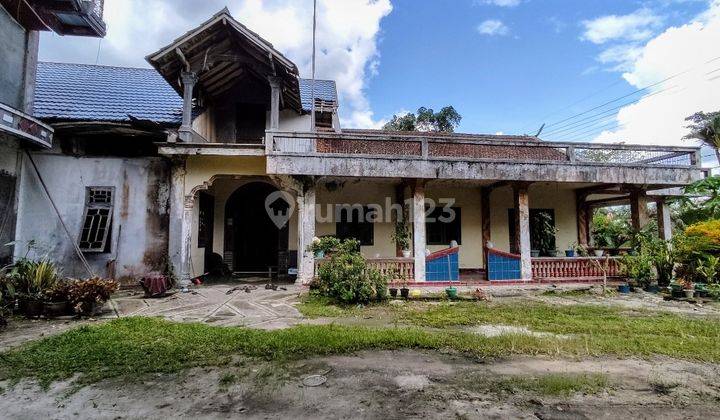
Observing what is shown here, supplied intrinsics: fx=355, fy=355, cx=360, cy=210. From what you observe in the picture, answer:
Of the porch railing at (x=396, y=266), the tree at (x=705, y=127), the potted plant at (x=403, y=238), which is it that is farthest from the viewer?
the tree at (x=705, y=127)

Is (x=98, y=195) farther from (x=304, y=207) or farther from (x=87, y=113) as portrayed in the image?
(x=304, y=207)

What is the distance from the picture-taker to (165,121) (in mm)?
9594

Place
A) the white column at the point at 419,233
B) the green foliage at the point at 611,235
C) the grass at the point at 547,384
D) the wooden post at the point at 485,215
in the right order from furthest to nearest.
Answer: the green foliage at the point at 611,235 < the wooden post at the point at 485,215 < the white column at the point at 419,233 < the grass at the point at 547,384

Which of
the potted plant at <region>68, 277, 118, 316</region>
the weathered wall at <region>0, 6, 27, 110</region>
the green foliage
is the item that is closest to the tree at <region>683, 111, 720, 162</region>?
the green foliage

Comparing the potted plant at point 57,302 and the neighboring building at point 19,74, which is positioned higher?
the neighboring building at point 19,74

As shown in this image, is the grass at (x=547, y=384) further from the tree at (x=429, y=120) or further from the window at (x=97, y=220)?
the tree at (x=429, y=120)

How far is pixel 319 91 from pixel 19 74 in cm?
803

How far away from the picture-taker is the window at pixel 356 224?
11547mm

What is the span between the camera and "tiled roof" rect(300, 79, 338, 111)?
1202 cm

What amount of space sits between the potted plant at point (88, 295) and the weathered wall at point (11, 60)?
17.1 ft

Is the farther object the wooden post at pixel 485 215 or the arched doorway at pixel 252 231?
the wooden post at pixel 485 215

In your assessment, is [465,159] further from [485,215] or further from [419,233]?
[485,215]

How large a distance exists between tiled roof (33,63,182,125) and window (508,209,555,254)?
11078 millimetres

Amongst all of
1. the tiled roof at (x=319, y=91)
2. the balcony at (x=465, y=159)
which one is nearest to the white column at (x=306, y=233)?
the balcony at (x=465, y=159)
